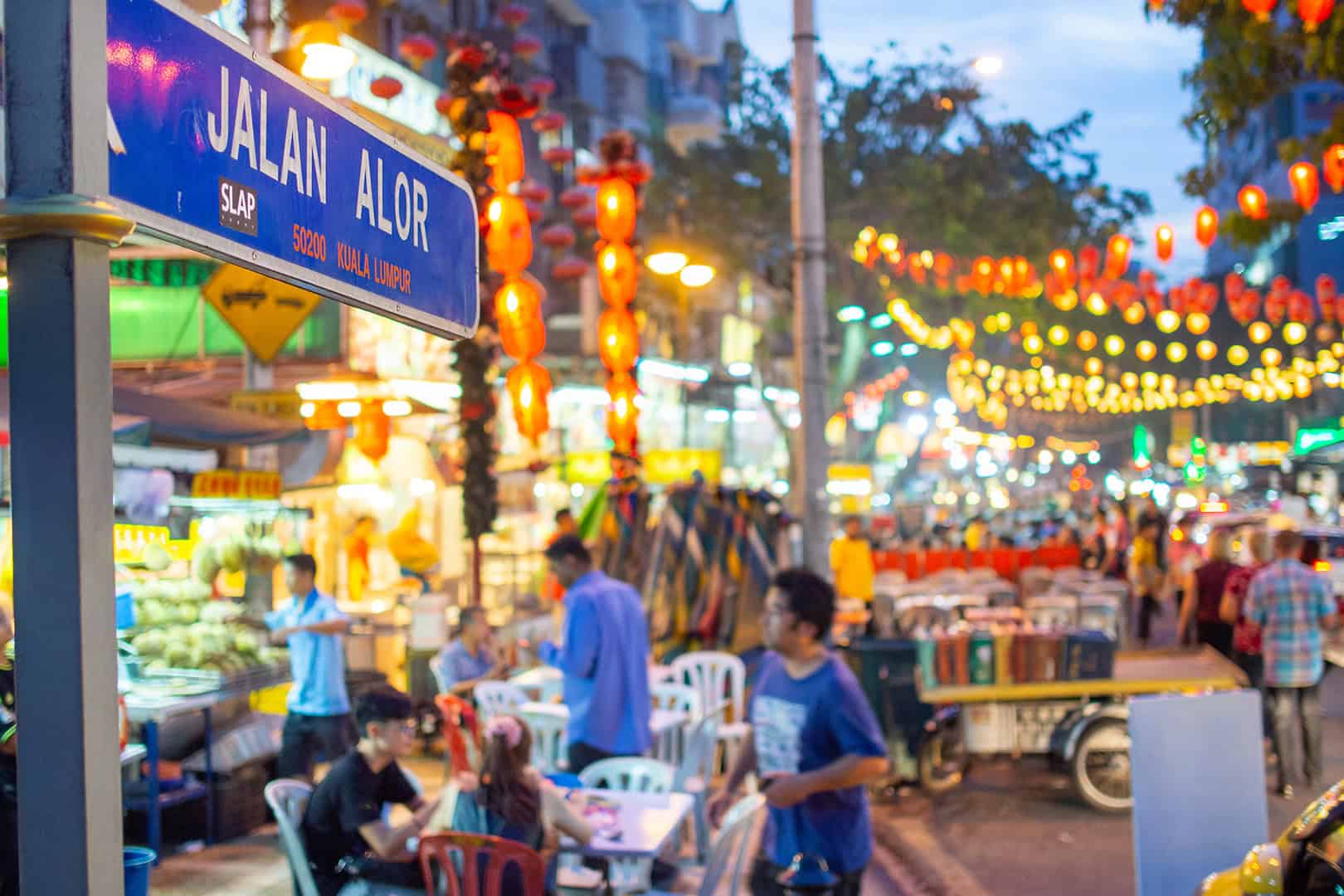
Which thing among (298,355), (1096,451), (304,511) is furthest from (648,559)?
(1096,451)

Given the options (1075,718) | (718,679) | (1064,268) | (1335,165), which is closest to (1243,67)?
(1335,165)

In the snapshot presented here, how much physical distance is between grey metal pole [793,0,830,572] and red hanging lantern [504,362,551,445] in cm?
249

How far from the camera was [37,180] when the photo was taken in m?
1.77

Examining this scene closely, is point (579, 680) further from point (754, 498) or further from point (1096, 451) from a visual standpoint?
point (1096, 451)

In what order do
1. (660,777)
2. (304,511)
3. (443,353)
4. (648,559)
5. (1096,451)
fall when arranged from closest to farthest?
1. (660,777)
2. (304,511)
3. (648,559)
4. (443,353)
5. (1096,451)

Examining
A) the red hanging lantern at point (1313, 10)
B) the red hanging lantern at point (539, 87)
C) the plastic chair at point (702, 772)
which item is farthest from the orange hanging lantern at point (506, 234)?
the red hanging lantern at point (1313, 10)

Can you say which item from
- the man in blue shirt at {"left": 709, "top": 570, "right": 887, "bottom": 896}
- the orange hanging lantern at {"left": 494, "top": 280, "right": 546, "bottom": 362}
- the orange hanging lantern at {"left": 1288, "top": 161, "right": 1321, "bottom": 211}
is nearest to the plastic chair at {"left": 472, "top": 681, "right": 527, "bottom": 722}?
the orange hanging lantern at {"left": 494, "top": 280, "right": 546, "bottom": 362}

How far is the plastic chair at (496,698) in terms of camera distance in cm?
1064

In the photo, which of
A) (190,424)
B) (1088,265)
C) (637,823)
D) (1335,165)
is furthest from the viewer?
(1088,265)

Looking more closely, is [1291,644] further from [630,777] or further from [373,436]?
[373,436]

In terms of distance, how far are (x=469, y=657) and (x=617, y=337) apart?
3994 millimetres

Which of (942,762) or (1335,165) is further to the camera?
(942,762)

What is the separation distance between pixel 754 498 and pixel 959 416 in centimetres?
5647

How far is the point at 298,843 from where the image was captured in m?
6.34
